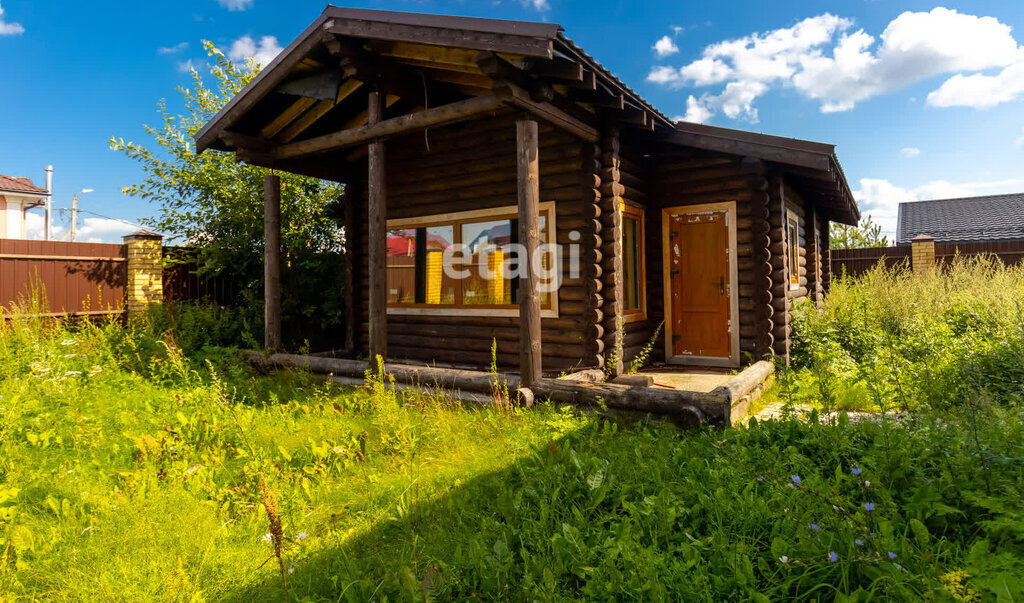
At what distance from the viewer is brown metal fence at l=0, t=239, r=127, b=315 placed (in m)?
10.2

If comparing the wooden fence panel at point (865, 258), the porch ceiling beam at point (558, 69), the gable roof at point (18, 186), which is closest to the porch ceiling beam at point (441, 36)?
the porch ceiling beam at point (558, 69)

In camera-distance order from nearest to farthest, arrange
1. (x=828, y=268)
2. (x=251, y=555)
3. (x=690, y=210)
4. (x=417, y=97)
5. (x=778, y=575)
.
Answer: (x=778, y=575)
(x=251, y=555)
(x=417, y=97)
(x=690, y=210)
(x=828, y=268)

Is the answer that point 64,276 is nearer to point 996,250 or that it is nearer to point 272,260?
point 272,260

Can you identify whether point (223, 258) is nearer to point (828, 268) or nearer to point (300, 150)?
point (300, 150)

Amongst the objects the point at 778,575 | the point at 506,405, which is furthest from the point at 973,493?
the point at 506,405

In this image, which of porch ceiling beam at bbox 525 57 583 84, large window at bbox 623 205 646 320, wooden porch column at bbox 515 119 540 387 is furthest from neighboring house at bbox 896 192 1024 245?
wooden porch column at bbox 515 119 540 387

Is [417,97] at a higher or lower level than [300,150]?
higher

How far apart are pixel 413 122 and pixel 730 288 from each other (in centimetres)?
525

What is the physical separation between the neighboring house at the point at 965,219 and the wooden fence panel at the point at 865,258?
5458 mm

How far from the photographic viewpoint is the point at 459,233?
29.0 ft

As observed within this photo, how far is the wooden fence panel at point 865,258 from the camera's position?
1618 cm

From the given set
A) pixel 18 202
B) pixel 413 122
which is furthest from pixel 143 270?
pixel 18 202

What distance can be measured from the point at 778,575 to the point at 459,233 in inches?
278

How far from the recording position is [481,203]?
28.2 ft
